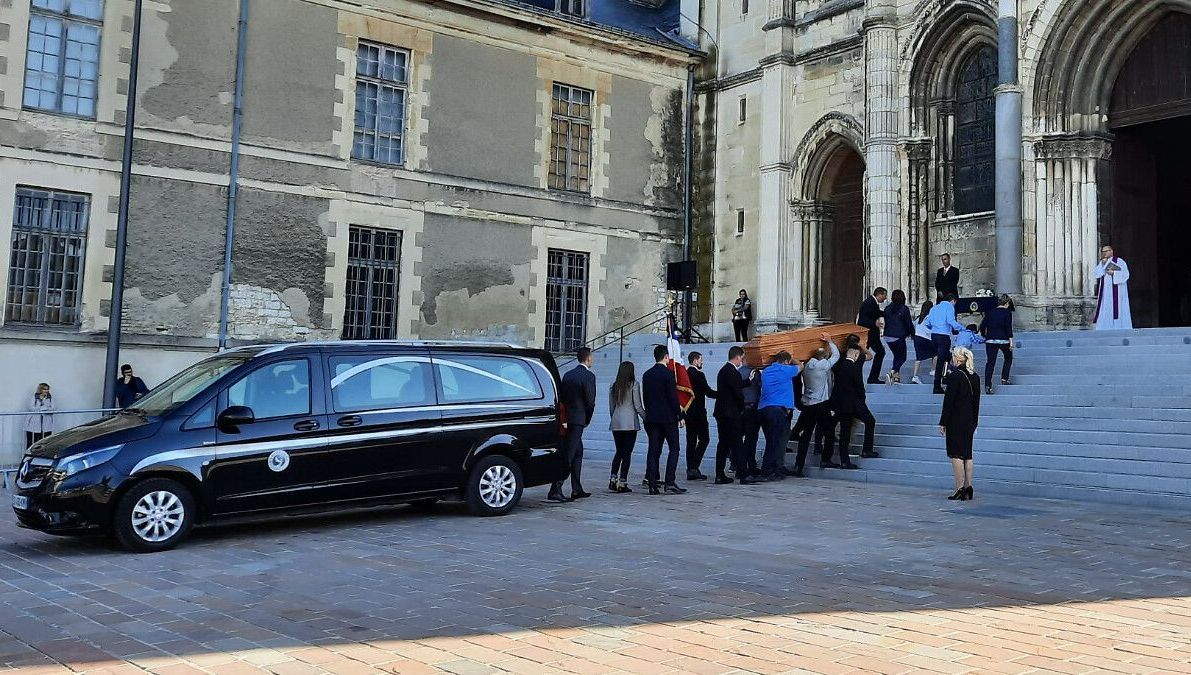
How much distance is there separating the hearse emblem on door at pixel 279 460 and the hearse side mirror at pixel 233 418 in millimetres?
370

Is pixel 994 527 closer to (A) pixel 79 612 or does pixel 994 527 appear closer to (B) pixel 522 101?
(A) pixel 79 612

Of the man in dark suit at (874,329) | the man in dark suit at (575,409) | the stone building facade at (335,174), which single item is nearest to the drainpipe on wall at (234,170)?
the stone building facade at (335,174)

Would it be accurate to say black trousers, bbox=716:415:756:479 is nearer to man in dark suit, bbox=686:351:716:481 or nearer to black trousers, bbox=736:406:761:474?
black trousers, bbox=736:406:761:474

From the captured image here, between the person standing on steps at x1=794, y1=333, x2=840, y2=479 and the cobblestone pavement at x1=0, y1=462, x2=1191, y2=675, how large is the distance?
12.0 feet

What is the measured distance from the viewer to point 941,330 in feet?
Result: 51.4

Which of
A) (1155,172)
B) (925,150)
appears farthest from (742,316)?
(1155,172)

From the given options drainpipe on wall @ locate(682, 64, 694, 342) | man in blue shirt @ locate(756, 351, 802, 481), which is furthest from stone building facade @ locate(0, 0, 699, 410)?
man in blue shirt @ locate(756, 351, 802, 481)

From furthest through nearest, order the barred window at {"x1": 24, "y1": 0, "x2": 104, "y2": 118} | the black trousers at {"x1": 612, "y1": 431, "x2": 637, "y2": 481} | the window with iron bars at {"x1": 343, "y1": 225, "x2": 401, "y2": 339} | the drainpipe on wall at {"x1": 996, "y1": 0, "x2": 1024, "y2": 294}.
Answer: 1. the window with iron bars at {"x1": 343, "y1": 225, "x2": 401, "y2": 339}
2. the drainpipe on wall at {"x1": 996, "y1": 0, "x2": 1024, "y2": 294}
3. the barred window at {"x1": 24, "y1": 0, "x2": 104, "y2": 118}
4. the black trousers at {"x1": 612, "y1": 431, "x2": 637, "y2": 481}

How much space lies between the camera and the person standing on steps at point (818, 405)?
14305mm

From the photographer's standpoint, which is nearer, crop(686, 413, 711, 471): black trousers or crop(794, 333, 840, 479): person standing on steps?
crop(686, 413, 711, 471): black trousers

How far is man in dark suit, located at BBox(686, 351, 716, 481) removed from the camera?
44.9 ft

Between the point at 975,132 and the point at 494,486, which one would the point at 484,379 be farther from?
the point at 975,132

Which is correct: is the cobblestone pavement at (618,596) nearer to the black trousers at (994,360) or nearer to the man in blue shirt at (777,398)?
the man in blue shirt at (777,398)

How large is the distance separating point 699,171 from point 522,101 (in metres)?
5.25
